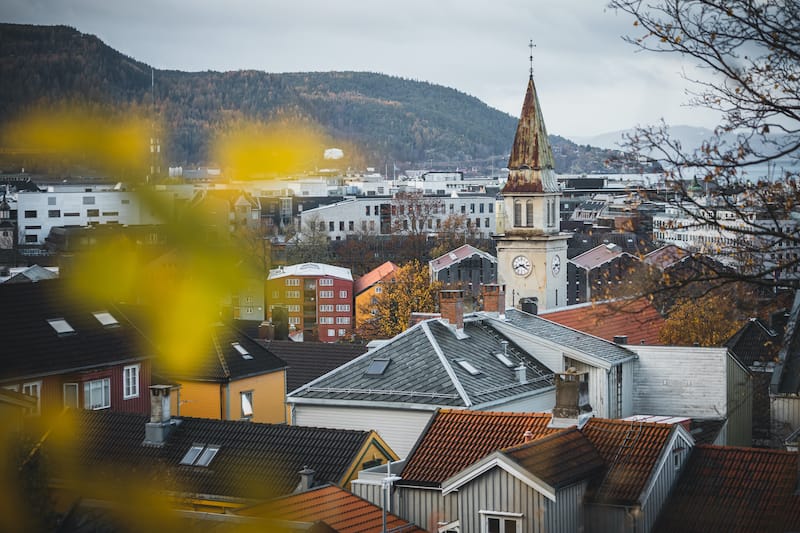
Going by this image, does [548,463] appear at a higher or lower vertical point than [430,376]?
higher

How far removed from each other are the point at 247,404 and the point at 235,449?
11.0 meters

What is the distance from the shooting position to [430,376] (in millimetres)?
25172

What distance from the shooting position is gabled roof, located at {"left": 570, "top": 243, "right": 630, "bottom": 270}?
245 ft

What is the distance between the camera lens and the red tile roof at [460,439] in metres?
15.6

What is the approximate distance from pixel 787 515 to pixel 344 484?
6198 millimetres

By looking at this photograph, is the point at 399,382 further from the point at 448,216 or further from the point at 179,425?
the point at 448,216

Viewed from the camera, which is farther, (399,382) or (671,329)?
(671,329)

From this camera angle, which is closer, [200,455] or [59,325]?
[59,325]

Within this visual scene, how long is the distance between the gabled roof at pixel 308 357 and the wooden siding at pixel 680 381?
8154mm

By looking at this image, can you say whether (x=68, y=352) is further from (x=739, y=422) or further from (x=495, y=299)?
(x=495, y=299)

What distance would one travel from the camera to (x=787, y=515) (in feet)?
46.8

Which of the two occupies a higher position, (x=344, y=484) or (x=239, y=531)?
(x=239, y=531)

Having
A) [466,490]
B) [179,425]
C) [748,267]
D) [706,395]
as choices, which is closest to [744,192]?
[748,267]

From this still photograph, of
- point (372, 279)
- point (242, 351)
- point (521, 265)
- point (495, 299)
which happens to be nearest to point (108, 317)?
point (242, 351)
